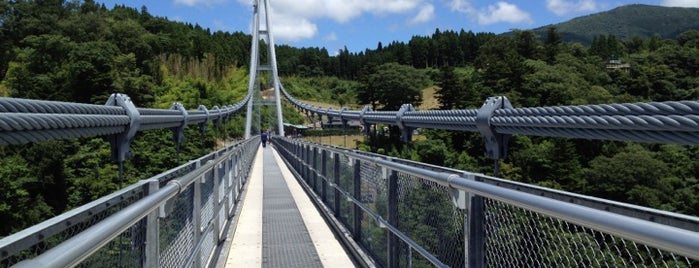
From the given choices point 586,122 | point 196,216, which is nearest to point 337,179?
point 196,216

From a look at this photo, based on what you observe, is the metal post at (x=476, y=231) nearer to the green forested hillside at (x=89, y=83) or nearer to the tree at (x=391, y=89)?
the green forested hillside at (x=89, y=83)

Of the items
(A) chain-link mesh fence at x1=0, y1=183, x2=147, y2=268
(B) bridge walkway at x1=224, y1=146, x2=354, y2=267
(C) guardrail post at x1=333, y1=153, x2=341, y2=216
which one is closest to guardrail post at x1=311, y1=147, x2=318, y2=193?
(B) bridge walkway at x1=224, y1=146, x2=354, y2=267

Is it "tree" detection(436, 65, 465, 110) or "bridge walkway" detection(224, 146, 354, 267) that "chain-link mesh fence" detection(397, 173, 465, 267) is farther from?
"tree" detection(436, 65, 465, 110)

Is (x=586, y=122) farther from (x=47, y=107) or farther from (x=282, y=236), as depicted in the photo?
(x=282, y=236)

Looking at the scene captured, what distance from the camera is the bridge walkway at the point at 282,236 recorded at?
5.26 m

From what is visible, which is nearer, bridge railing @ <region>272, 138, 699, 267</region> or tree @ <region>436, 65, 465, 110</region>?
bridge railing @ <region>272, 138, 699, 267</region>

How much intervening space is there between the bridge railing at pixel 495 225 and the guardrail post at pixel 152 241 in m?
1.33

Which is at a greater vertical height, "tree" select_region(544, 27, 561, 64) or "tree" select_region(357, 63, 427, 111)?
"tree" select_region(544, 27, 561, 64)

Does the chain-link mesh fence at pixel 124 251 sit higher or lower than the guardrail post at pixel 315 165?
higher

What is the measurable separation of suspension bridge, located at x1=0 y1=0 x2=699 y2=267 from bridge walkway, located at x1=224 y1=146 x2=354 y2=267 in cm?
3

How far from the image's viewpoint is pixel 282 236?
648 cm

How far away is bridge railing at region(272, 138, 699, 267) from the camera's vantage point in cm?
132

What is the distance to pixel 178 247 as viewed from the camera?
331 cm

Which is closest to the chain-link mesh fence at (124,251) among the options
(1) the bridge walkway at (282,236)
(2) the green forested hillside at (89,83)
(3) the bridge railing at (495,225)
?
(3) the bridge railing at (495,225)
